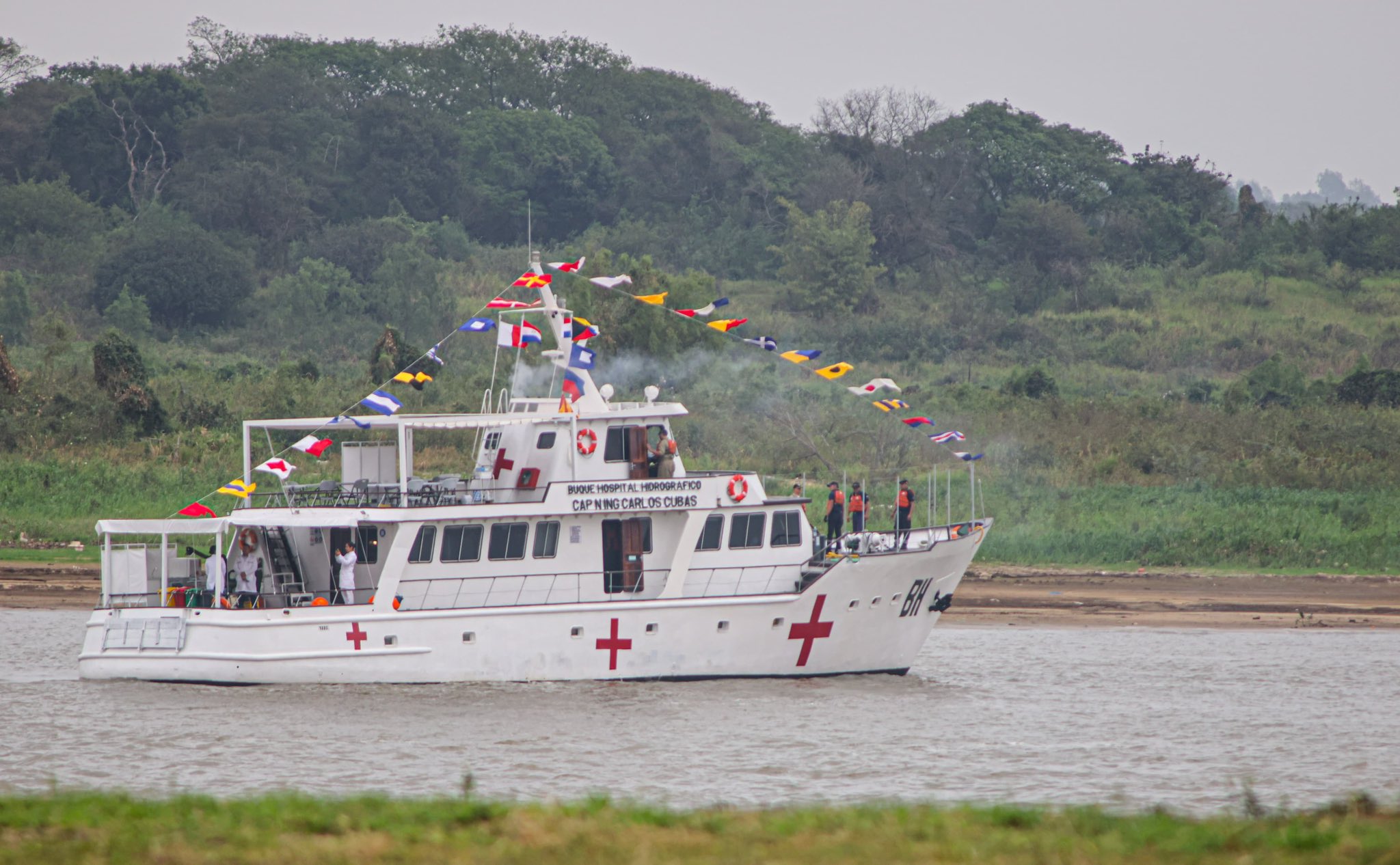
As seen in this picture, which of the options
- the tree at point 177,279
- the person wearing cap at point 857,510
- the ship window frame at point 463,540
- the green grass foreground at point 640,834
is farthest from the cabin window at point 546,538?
the tree at point 177,279

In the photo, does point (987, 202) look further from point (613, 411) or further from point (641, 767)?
point (641, 767)

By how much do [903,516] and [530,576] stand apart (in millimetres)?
6419

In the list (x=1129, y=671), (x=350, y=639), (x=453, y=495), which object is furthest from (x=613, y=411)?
(x=1129, y=671)

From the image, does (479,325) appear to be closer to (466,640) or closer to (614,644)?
(466,640)

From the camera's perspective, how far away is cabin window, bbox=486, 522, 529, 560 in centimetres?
2331

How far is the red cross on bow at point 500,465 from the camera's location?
80.2 ft

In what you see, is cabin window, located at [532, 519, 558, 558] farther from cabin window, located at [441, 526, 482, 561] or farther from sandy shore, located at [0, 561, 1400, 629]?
sandy shore, located at [0, 561, 1400, 629]

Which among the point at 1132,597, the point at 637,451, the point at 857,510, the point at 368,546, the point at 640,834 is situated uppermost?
the point at 637,451

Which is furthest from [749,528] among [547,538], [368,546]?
[368,546]

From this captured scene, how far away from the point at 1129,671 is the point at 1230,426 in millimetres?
20326

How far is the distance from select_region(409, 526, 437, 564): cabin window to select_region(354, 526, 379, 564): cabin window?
86 cm

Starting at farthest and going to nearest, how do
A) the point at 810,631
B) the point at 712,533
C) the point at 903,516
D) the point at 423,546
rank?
the point at 903,516
the point at 712,533
the point at 810,631
the point at 423,546

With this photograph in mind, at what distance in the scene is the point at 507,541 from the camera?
23344 millimetres

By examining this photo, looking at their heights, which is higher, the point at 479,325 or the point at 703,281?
the point at 703,281
